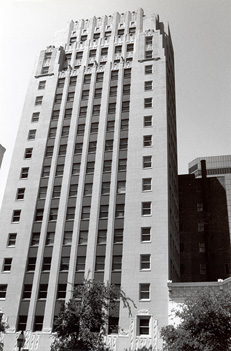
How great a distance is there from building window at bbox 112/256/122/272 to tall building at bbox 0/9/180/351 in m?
0.13

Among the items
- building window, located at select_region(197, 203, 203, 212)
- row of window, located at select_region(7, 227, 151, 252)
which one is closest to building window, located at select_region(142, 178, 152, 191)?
row of window, located at select_region(7, 227, 151, 252)

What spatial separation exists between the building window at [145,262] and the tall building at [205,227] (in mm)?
27824

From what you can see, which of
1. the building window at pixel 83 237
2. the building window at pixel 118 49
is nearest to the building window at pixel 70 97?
the building window at pixel 118 49

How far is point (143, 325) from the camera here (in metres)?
42.6

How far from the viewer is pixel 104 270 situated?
46656mm

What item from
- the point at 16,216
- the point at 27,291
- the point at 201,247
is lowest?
the point at 27,291

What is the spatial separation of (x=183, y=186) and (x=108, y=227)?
3840 centimetres

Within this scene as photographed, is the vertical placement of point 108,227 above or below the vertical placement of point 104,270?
above

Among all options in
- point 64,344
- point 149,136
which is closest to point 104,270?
point 64,344

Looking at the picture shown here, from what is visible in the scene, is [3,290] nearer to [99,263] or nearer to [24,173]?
[99,263]

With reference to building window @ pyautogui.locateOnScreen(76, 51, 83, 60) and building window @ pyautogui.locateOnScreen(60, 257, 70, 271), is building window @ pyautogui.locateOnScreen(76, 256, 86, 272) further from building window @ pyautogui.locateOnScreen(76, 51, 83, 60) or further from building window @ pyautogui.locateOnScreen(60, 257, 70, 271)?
building window @ pyautogui.locateOnScreen(76, 51, 83, 60)

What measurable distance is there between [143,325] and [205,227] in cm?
3867

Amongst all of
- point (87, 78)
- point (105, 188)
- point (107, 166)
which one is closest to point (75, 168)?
point (107, 166)

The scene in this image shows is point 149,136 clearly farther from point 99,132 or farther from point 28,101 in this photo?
point 28,101
